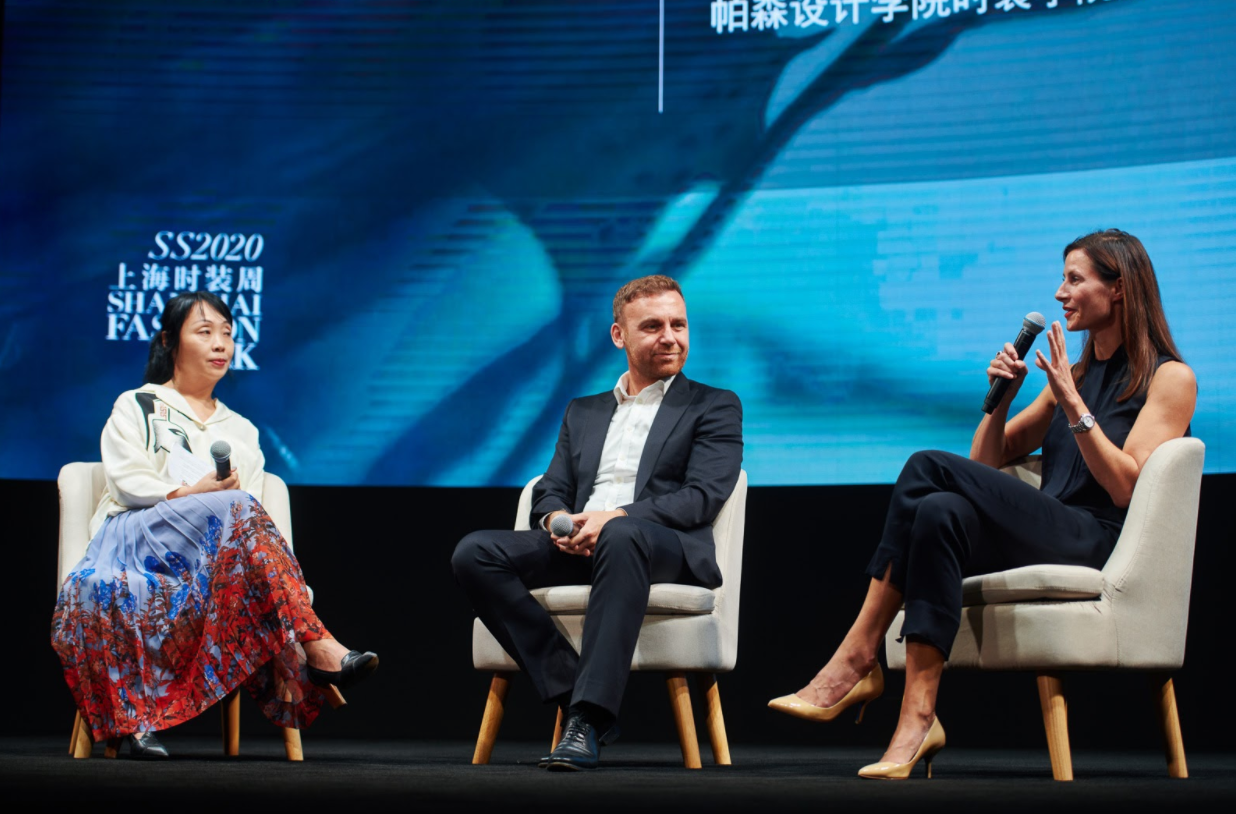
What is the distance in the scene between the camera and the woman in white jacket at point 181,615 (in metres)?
2.81

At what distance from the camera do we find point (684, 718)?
8.96 feet

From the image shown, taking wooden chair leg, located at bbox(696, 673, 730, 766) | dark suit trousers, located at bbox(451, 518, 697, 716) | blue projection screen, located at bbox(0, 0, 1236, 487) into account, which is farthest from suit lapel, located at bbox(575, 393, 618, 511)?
blue projection screen, located at bbox(0, 0, 1236, 487)

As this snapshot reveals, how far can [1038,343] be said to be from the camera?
3617mm

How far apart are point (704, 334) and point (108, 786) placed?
2.24 m

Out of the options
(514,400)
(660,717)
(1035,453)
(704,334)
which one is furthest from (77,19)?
(1035,453)

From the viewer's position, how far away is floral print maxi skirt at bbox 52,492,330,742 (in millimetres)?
2822

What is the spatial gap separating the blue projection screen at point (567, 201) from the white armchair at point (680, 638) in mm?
1004

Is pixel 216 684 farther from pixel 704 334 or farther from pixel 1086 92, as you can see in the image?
pixel 1086 92

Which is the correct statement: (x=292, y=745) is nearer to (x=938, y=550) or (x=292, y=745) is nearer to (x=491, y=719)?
(x=491, y=719)

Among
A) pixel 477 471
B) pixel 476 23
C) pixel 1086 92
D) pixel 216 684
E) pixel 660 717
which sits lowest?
pixel 660 717

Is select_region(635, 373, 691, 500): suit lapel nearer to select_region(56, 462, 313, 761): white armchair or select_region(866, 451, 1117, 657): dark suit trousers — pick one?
select_region(866, 451, 1117, 657): dark suit trousers

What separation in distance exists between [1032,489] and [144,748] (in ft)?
6.31

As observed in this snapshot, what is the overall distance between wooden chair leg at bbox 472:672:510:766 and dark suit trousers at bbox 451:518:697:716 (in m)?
0.20

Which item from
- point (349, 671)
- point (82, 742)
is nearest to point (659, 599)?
point (349, 671)
